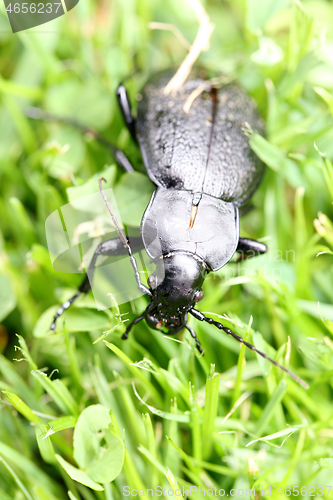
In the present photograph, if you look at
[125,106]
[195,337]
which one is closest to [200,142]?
[125,106]

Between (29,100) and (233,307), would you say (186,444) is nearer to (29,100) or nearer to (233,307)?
(233,307)

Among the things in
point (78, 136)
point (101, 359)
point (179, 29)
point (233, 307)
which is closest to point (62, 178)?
point (78, 136)

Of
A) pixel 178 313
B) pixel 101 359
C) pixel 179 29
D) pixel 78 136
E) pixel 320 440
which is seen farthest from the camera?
pixel 179 29

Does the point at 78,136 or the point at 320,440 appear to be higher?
the point at 78,136

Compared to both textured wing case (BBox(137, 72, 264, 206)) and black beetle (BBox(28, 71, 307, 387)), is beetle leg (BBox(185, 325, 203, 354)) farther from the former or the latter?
textured wing case (BBox(137, 72, 264, 206))

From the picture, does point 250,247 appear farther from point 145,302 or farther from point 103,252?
point 103,252

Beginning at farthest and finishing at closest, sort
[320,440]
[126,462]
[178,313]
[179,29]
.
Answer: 1. [179,29]
2. [320,440]
3. [178,313]
4. [126,462]

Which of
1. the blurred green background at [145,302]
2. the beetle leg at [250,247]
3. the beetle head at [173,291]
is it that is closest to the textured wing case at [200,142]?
the blurred green background at [145,302]

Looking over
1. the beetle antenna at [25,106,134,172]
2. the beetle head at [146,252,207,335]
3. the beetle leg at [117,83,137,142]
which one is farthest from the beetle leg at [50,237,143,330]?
the beetle leg at [117,83,137,142]
